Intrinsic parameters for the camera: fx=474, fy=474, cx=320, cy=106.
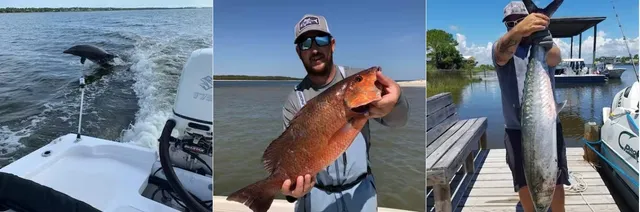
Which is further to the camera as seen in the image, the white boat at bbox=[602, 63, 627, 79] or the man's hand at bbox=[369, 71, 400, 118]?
the white boat at bbox=[602, 63, 627, 79]

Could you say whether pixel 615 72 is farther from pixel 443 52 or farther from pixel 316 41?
pixel 316 41

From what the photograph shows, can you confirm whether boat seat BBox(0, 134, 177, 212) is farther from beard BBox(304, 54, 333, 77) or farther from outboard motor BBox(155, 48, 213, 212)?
beard BBox(304, 54, 333, 77)

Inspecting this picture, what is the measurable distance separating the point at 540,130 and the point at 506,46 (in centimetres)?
27

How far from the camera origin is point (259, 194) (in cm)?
150

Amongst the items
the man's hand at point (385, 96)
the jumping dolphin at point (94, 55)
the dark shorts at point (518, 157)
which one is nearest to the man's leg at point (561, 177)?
the dark shorts at point (518, 157)

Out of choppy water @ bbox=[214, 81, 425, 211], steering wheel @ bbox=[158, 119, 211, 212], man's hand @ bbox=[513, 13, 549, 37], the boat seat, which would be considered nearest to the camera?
man's hand @ bbox=[513, 13, 549, 37]

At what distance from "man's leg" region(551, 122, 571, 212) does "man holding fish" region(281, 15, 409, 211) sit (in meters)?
0.50

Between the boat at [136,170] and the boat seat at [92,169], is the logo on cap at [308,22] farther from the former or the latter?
the boat seat at [92,169]

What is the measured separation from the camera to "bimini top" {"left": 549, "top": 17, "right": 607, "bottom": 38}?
5.04ft

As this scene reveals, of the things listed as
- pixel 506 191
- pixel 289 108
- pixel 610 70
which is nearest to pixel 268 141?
pixel 289 108

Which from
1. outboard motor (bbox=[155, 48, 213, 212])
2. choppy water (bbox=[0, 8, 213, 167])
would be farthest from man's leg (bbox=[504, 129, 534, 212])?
choppy water (bbox=[0, 8, 213, 167])

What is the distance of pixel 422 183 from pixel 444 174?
0.47 ft

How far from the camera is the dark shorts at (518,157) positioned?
1.53 m

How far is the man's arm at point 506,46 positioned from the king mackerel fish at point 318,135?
0.42m
